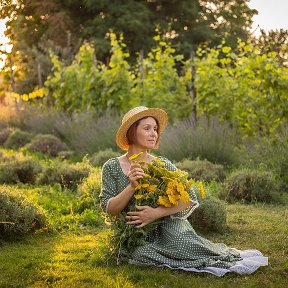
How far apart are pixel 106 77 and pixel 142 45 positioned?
10436 mm

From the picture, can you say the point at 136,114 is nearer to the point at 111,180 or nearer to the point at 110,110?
the point at 111,180

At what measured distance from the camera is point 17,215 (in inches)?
208

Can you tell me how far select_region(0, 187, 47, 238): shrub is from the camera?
5.25 m

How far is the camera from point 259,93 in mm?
9930

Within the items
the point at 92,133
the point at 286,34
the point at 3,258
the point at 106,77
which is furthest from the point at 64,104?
the point at 3,258

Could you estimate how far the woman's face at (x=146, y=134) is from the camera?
14.9 ft

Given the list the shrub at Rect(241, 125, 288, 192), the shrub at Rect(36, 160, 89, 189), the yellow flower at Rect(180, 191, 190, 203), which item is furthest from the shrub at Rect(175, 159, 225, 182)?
the yellow flower at Rect(180, 191, 190, 203)

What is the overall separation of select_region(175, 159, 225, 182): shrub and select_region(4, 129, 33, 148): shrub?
17.5ft

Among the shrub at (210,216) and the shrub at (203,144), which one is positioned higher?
the shrub at (203,144)

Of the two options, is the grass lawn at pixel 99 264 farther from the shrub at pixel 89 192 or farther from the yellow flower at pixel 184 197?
the shrub at pixel 89 192

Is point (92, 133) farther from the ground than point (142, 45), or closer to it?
closer to it

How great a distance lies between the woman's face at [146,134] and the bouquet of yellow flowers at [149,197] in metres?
0.13

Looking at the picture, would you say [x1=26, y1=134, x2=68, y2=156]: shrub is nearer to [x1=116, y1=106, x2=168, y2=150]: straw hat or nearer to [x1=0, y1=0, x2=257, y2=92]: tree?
[x1=116, y1=106, x2=168, y2=150]: straw hat

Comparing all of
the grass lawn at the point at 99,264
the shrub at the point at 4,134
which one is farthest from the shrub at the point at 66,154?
the grass lawn at the point at 99,264
